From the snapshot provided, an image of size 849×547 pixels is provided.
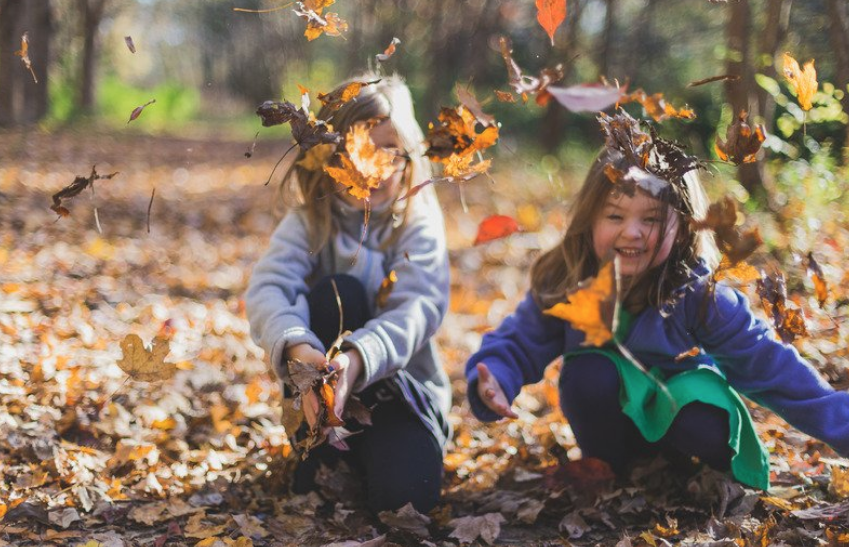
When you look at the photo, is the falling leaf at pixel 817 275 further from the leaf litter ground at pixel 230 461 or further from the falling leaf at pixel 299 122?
the falling leaf at pixel 299 122

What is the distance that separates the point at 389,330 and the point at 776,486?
3.73ft

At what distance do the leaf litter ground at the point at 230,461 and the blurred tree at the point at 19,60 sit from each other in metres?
6.24

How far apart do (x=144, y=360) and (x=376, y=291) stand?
677 mm

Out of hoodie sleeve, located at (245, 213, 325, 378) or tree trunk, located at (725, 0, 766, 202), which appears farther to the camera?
tree trunk, located at (725, 0, 766, 202)

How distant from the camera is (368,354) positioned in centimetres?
204

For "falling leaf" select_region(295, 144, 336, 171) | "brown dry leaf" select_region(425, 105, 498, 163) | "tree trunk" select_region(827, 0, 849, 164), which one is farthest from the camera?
"tree trunk" select_region(827, 0, 849, 164)

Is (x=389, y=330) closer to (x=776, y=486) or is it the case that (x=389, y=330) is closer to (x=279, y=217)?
(x=279, y=217)

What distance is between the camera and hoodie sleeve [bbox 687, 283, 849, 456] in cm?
190

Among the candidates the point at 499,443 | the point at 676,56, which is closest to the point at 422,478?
the point at 499,443

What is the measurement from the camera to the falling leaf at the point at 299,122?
1784 millimetres

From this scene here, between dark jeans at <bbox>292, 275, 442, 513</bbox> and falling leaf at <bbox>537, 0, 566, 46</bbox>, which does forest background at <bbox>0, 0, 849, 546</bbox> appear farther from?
falling leaf at <bbox>537, 0, 566, 46</bbox>

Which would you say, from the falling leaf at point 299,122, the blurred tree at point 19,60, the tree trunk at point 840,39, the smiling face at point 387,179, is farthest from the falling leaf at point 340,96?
the blurred tree at point 19,60

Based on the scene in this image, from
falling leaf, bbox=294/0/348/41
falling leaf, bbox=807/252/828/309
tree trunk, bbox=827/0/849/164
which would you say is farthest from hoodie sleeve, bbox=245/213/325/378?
tree trunk, bbox=827/0/849/164

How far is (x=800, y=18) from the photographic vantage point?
5711 mm
